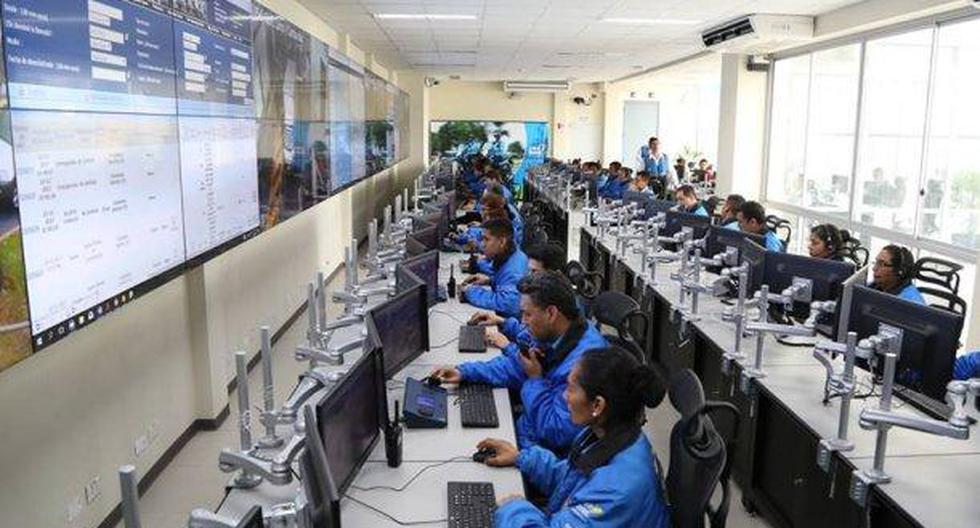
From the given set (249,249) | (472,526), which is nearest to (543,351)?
(472,526)

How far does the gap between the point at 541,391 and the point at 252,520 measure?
65.1 inches

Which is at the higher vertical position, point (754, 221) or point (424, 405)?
point (754, 221)

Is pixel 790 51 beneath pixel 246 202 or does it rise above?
above

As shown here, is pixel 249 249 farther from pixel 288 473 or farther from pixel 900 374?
pixel 900 374

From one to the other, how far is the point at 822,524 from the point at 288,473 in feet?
6.57

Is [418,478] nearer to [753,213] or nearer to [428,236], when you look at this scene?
[428,236]

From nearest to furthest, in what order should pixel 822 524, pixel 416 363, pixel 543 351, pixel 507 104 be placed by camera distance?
1. pixel 822 524
2. pixel 543 351
3. pixel 416 363
4. pixel 507 104

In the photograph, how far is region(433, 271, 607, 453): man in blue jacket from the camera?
2.79m

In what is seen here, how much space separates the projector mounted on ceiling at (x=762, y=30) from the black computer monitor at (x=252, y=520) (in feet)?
23.5

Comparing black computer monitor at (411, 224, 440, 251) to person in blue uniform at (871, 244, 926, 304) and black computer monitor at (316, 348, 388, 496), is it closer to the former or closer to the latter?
black computer monitor at (316, 348, 388, 496)

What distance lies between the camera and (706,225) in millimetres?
5547

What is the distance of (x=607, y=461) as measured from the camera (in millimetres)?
1955

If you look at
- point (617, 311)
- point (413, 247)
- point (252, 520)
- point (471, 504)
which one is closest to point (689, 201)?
point (413, 247)

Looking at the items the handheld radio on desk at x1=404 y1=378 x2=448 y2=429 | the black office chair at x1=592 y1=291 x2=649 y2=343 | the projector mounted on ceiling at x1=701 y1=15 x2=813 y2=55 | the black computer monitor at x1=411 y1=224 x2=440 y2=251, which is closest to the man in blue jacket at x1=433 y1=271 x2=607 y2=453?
the handheld radio on desk at x1=404 y1=378 x2=448 y2=429
